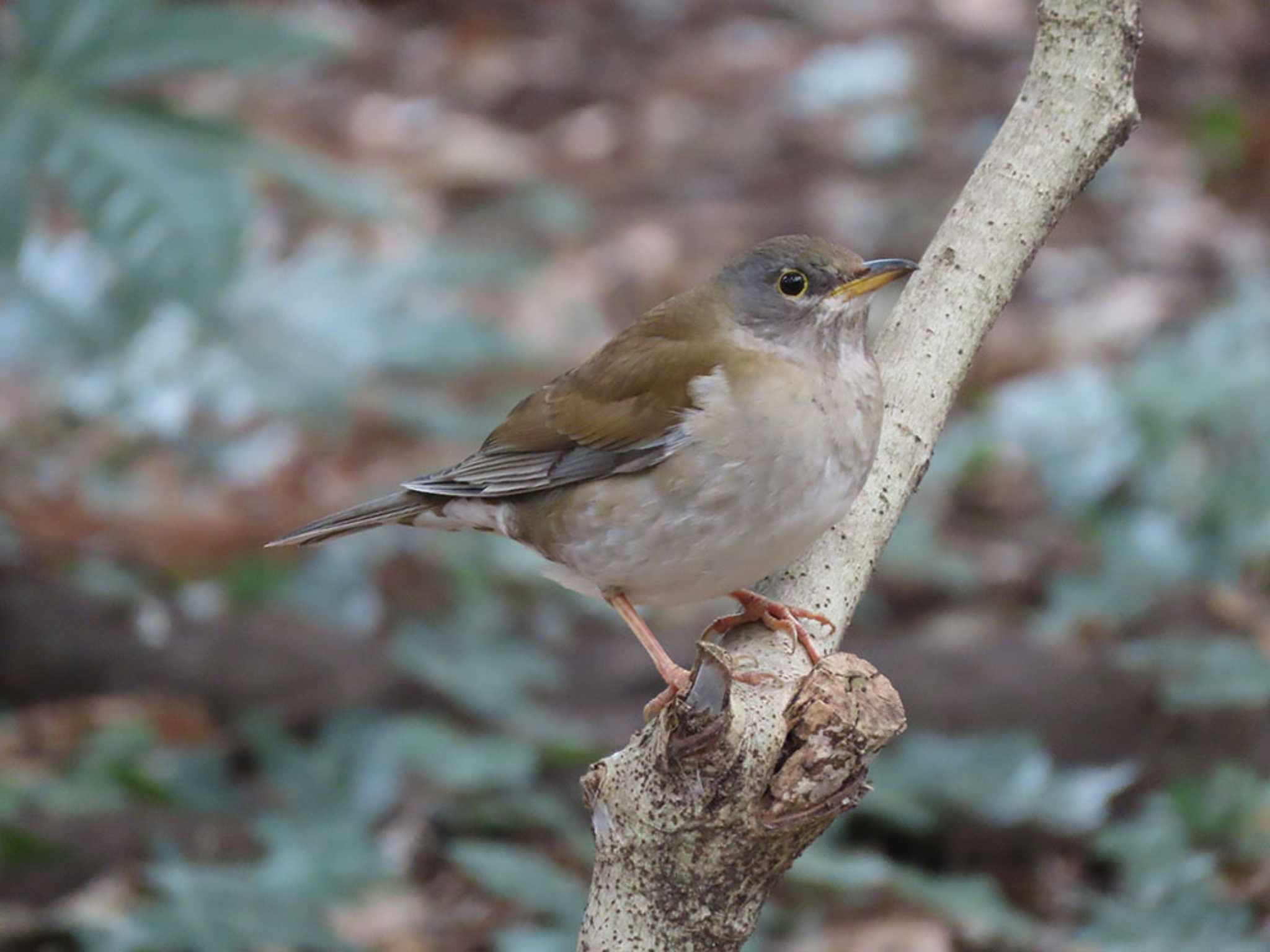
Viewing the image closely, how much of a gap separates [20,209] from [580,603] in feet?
8.83

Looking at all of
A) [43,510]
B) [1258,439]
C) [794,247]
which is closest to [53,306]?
[43,510]

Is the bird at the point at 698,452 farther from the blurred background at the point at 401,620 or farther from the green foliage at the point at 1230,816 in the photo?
the green foliage at the point at 1230,816

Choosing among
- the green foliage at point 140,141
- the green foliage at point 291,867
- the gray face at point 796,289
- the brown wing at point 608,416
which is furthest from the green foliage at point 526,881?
the green foliage at point 140,141

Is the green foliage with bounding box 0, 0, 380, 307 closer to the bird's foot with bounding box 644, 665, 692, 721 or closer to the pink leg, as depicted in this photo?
the pink leg

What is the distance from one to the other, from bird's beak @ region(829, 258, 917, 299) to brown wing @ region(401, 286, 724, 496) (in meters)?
0.30

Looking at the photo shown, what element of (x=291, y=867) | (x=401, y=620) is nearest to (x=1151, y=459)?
(x=401, y=620)

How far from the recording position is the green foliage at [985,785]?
4617 mm

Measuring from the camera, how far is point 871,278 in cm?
354

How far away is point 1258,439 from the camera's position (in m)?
5.14

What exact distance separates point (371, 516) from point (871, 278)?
133 cm

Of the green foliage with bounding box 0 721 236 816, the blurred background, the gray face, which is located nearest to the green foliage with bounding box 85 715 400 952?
the blurred background

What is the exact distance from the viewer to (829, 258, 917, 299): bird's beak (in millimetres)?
3469

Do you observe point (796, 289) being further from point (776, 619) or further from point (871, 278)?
point (776, 619)

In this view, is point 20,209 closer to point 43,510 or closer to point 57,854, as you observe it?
point 43,510
